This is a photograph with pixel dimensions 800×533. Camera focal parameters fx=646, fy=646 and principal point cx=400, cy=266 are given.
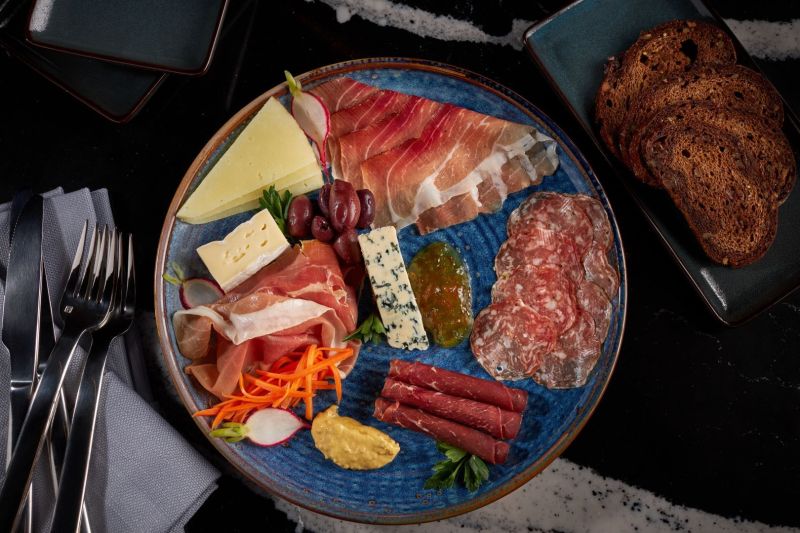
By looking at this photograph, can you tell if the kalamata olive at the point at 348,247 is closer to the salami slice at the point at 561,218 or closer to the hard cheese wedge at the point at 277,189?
the hard cheese wedge at the point at 277,189

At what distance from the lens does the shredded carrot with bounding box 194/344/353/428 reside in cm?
183

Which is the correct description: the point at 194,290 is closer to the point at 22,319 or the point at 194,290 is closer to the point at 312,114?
the point at 22,319

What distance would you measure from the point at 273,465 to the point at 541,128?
1289 mm

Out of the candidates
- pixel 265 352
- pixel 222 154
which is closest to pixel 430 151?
pixel 222 154

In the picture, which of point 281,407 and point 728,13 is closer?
point 281,407

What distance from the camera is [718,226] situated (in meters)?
1.90

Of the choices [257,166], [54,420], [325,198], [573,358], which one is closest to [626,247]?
[573,358]

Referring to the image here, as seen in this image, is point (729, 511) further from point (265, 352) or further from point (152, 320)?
point (152, 320)

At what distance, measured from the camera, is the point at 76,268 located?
1854 millimetres

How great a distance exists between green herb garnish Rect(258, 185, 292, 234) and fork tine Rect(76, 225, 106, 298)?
1.54ft

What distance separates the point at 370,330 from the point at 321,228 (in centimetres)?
33

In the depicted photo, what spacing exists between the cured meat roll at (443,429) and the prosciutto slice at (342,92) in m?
0.91

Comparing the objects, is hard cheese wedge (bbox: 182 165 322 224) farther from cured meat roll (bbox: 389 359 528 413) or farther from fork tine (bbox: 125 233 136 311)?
cured meat roll (bbox: 389 359 528 413)

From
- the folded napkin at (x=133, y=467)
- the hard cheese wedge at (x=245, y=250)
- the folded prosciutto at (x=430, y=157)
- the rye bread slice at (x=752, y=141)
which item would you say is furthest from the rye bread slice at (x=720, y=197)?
the folded napkin at (x=133, y=467)
